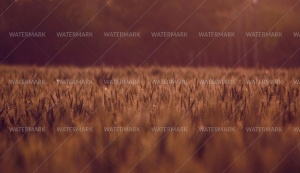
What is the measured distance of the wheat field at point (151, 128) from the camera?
3.78 feet

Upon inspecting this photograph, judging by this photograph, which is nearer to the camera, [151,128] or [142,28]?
[151,128]

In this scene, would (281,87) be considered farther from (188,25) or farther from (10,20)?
(10,20)

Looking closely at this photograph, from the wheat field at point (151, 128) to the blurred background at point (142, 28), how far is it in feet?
1.75

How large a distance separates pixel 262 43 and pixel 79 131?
1451 mm

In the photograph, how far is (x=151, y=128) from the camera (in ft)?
4.15

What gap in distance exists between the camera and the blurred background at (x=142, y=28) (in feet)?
6.99

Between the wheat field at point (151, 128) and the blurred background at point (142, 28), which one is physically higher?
the blurred background at point (142, 28)

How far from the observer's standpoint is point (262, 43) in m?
2.24

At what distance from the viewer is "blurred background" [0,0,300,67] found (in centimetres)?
213

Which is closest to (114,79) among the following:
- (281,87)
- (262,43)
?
(281,87)

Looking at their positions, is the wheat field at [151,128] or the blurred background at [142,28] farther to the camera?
the blurred background at [142,28]

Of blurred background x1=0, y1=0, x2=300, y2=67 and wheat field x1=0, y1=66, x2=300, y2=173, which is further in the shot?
blurred background x1=0, y1=0, x2=300, y2=67

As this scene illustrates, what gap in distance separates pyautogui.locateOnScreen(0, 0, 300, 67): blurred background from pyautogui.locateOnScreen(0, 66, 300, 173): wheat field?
535mm

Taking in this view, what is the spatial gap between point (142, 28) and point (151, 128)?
58.3 inches
